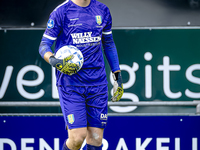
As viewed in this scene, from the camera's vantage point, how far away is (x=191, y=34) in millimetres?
3930

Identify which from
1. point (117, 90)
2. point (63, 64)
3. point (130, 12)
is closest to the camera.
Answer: point (63, 64)

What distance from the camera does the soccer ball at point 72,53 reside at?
2.29 m

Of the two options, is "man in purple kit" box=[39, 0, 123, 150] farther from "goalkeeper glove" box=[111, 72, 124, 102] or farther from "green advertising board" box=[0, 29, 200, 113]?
"green advertising board" box=[0, 29, 200, 113]

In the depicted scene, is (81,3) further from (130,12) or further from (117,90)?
(130,12)

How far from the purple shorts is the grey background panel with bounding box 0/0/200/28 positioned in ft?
5.27

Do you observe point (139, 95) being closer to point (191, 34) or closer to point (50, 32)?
point (191, 34)

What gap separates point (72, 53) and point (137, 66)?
1753 mm

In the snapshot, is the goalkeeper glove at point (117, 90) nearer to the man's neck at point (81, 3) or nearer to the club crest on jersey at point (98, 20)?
the club crest on jersey at point (98, 20)

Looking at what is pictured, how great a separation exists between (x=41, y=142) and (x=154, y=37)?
1.81m

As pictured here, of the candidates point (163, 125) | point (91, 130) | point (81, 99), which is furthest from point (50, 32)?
point (163, 125)

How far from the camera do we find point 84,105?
2467 millimetres

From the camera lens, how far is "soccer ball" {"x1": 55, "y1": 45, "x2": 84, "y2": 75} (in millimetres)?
2291

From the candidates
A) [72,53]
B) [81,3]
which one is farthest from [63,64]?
[81,3]

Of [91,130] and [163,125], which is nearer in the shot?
[91,130]
